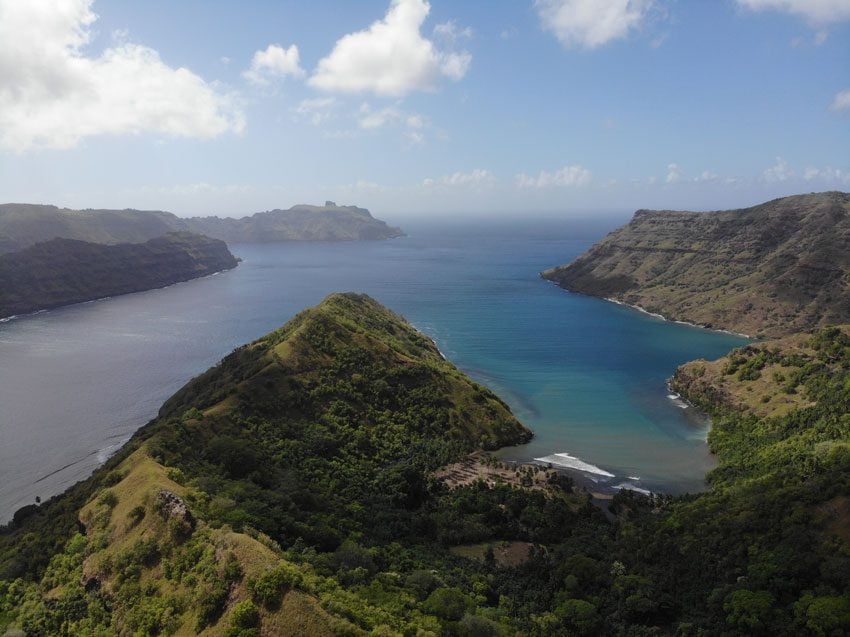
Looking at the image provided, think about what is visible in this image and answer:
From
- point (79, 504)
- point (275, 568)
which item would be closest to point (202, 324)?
point (79, 504)

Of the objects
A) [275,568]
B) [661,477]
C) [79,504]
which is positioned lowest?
[661,477]

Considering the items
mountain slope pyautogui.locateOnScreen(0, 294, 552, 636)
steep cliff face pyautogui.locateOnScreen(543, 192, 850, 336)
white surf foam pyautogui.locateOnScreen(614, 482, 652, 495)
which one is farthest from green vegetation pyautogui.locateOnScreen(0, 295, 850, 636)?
steep cliff face pyautogui.locateOnScreen(543, 192, 850, 336)

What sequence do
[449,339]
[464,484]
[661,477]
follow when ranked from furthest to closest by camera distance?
[449,339] < [661,477] < [464,484]

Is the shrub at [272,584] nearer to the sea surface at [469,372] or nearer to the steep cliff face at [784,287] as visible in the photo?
the sea surface at [469,372]

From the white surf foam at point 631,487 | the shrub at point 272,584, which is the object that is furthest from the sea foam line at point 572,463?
the shrub at point 272,584

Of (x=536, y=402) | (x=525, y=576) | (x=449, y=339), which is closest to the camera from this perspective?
(x=525, y=576)

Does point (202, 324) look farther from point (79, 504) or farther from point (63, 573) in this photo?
point (63, 573)
